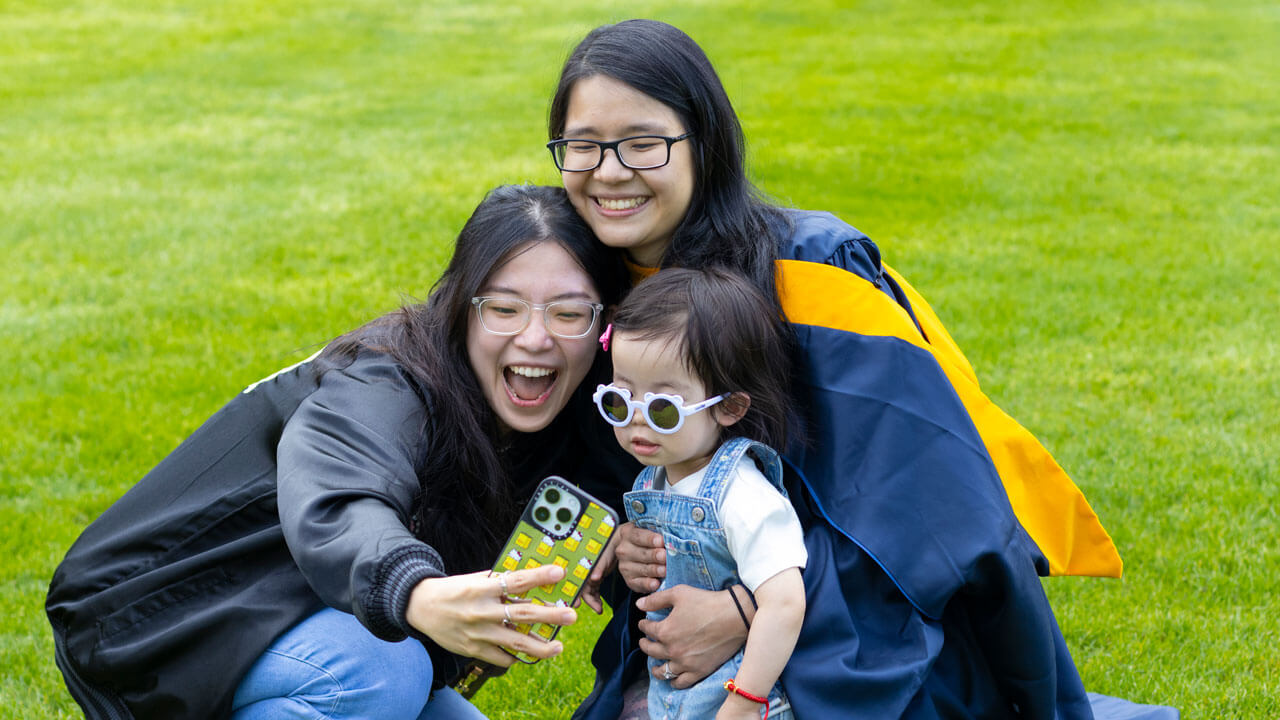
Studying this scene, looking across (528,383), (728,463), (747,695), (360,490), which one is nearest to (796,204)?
(528,383)

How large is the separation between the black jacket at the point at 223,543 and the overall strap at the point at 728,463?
23.5 inches

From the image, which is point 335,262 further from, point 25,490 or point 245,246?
point 25,490

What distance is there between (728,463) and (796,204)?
255 inches

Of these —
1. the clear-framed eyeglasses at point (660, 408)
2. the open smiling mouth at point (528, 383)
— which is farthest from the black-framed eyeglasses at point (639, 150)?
the clear-framed eyeglasses at point (660, 408)

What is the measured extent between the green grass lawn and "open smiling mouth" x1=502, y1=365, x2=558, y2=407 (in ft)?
4.32

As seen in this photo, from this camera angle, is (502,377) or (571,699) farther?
(571,699)

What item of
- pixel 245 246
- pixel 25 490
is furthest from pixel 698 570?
pixel 245 246

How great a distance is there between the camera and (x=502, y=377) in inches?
110

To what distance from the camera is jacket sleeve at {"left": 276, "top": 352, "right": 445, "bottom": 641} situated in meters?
2.00

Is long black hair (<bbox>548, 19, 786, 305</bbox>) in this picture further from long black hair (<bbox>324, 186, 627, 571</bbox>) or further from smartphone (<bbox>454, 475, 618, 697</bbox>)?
smartphone (<bbox>454, 475, 618, 697</bbox>)

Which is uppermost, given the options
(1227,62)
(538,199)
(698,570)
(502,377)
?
(538,199)

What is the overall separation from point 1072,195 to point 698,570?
296 inches

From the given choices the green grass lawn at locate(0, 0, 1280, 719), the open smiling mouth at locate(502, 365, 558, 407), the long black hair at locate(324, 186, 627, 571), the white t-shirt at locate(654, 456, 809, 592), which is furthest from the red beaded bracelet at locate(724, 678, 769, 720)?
the green grass lawn at locate(0, 0, 1280, 719)

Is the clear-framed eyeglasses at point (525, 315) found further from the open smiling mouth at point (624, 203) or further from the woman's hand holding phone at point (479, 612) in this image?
the woman's hand holding phone at point (479, 612)
